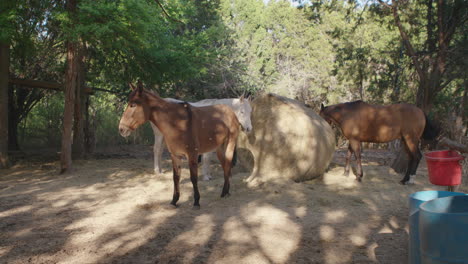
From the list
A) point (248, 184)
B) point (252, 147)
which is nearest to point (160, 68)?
point (252, 147)

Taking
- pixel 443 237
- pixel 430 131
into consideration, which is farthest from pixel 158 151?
pixel 443 237

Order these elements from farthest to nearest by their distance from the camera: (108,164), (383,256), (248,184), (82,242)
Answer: (108,164) → (248,184) → (82,242) → (383,256)

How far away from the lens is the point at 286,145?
7953mm

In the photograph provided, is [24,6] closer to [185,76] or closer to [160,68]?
[160,68]

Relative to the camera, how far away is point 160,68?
12641 millimetres

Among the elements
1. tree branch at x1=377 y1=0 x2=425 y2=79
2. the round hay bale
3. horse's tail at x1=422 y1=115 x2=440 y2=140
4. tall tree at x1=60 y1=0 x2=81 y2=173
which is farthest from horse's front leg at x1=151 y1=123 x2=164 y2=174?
tree branch at x1=377 y1=0 x2=425 y2=79

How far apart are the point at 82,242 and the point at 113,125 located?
17.7 m

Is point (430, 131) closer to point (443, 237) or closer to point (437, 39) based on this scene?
point (437, 39)

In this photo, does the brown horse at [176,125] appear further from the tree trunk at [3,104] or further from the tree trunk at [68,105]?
the tree trunk at [3,104]

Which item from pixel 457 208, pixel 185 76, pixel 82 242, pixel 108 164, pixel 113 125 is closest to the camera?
pixel 457 208

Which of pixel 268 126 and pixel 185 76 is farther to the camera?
pixel 185 76

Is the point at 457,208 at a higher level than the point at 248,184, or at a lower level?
higher

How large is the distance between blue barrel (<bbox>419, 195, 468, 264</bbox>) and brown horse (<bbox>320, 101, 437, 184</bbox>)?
6.06m

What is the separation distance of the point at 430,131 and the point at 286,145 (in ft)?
12.3
